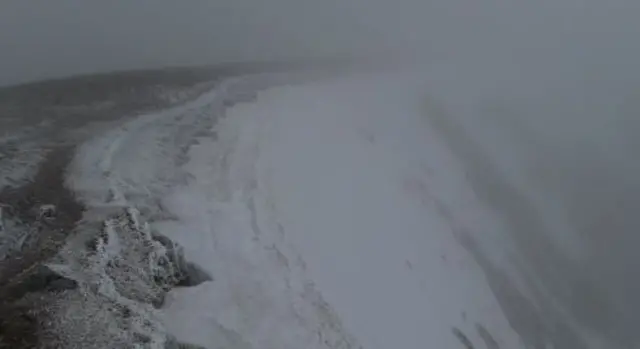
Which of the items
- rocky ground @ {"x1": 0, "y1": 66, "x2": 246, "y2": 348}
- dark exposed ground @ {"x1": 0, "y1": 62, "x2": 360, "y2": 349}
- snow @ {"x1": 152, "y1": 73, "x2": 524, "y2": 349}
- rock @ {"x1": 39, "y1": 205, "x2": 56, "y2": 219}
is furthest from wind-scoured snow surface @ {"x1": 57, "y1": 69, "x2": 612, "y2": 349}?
rock @ {"x1": 39, "y1": 205, "x2": 56, "y2": 219}

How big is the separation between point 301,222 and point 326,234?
2.66 feet

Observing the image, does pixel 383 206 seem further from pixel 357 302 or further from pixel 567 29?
pixel 567 29

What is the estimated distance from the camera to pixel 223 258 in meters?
13.4

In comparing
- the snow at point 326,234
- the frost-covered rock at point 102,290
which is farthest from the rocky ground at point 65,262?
the snow at point 326,234

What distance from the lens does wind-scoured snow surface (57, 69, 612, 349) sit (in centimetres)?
1239

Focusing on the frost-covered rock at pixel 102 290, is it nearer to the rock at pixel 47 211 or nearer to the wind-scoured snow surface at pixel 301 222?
the wind-scoured snow surface at pixel 301 222

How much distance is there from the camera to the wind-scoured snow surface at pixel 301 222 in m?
12.4

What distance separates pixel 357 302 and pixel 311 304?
200cm

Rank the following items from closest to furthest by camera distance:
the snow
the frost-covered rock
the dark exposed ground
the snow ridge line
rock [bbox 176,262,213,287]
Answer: the frost-covered rock, the dark exposed ground, the snow ridge line, rock [bbox 176,262,213,287], the snow

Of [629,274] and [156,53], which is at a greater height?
[156,53]

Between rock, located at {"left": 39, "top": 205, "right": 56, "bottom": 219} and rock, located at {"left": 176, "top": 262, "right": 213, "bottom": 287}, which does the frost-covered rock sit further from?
rock, located at {"left": 39, "top": 205, "right": 56, "bottom": 219}

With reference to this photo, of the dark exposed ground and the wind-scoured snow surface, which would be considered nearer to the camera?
the dark exposed ground

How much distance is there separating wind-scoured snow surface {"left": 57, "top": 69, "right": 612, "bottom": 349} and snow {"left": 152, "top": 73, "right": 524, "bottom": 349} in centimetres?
5

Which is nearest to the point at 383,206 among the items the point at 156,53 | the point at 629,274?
the point at 629,274
